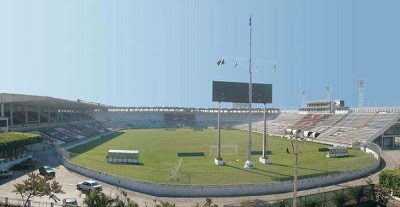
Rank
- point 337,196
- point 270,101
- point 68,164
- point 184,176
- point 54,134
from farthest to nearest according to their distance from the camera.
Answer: point 54,134, point 270,101, point 68,164, point 184,176, point 337,196

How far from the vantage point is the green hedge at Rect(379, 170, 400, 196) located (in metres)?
36.0

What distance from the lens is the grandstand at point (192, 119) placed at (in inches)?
2982

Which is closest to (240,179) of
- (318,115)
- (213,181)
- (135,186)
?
→ (213,181)

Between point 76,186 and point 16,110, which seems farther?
point 16,110

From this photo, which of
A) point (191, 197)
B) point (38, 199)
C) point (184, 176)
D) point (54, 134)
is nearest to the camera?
point (38, 199)

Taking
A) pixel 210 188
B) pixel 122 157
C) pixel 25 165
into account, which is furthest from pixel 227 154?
pixel 25 165

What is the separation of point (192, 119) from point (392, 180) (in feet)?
475

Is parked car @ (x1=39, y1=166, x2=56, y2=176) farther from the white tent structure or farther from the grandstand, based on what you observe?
the grandstand

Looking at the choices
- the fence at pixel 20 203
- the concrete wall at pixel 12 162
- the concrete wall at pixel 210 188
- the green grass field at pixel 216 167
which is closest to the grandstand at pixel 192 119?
the concrete wall at pixel 12 162

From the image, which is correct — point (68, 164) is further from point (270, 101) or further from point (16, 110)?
point (16, 110)

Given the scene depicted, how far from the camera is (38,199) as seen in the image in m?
→ 33.2

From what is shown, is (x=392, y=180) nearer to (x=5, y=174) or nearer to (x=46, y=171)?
(x=46, y=171)

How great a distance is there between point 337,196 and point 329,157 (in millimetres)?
30531

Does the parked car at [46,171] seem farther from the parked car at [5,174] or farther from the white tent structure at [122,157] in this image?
the white tent structure at [122,157]
